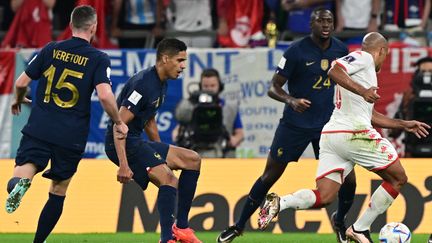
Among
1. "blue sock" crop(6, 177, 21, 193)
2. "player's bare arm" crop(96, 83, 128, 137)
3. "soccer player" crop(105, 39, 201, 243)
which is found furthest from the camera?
"soccer player" crop(105, 39, 201, 243)

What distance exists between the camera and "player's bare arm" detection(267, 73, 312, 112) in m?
12.4

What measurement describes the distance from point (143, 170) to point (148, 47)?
24.9ft

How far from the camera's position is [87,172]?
1476 cm

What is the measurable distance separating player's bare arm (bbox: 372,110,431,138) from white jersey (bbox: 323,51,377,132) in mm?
186

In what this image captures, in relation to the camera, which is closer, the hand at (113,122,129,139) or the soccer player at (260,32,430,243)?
the hand at (113,122,129,139)

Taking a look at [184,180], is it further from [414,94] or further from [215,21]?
[215,21]

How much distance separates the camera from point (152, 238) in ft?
43.5

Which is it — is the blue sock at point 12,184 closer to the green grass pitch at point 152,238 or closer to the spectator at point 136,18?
the green grass pitch at point 152,238

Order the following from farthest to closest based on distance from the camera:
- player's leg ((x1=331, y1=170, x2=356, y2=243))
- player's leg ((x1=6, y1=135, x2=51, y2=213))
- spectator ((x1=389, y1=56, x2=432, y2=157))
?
spectator ((x1=389, y1=56, x2=432, y2=157)) < player's leg ((x1=331, y1=170, x2=356, y2=243)) < player's leg ((x1=6, y1=135, x2=51, y2=213))

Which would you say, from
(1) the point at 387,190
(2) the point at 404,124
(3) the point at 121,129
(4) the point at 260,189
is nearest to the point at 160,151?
(3) the point at 121,129

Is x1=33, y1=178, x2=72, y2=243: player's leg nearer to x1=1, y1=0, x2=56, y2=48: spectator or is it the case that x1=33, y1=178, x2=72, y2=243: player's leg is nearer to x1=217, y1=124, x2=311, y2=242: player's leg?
x1=217, y1=124, x2=311, y2=242: player's leg

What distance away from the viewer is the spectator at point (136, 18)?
1875 cm

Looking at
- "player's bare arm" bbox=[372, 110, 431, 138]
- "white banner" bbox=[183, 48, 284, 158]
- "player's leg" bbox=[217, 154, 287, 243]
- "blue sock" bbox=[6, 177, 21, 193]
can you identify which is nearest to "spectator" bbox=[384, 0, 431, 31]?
"white banner" bbox=[183, 48, 284, 158]

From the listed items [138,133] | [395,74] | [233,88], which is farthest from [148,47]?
[138,133]
